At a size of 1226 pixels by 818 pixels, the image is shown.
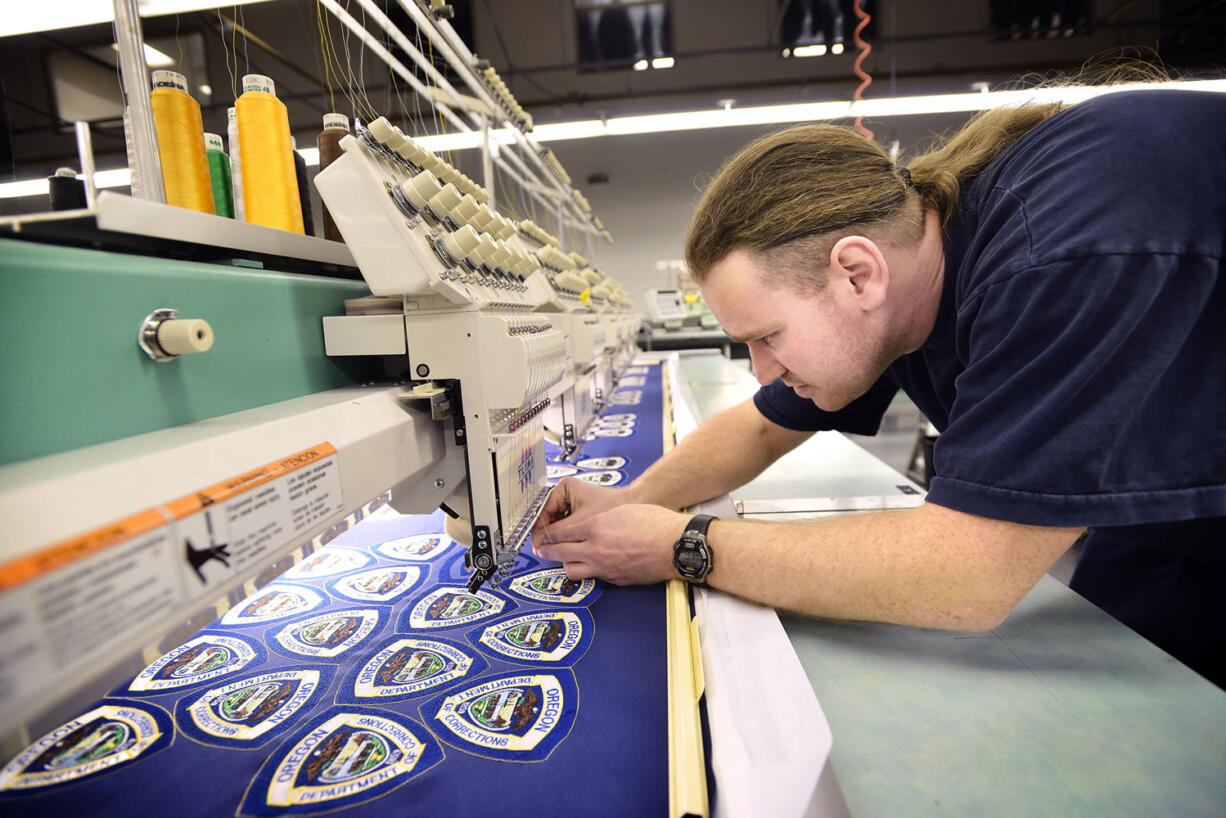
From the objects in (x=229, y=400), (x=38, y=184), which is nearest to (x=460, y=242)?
(x=229, y=400)

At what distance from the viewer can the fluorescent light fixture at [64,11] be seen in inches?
61.6

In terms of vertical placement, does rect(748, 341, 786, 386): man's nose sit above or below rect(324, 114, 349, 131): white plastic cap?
below

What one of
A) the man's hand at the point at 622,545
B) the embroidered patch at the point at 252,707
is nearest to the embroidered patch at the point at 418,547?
the man's hand at the point at 622,545

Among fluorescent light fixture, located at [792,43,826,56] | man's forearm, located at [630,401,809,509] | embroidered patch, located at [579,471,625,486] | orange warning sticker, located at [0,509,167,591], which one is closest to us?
orange warning sticker, located at [0,509,167,591]

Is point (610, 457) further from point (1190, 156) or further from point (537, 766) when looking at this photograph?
point (1190, 156)

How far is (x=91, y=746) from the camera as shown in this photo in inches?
26.4

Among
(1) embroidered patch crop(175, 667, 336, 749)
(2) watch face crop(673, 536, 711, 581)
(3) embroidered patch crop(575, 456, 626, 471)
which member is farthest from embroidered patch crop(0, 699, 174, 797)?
(3) embroidered patch crop(575, 456, 626, 471)

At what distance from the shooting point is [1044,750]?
24.4 inches

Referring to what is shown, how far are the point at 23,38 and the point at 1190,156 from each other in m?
8.97

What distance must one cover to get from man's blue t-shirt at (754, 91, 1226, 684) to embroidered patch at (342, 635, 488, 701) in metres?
0.67

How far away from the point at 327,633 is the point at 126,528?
580 mm

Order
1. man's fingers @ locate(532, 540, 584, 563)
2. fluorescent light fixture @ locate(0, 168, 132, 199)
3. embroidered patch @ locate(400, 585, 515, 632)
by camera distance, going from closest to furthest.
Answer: embroidered patch @ locate(400, 585, 515, 632)
man's fingers @ locate(532, 540, 584, 563)
fluorescent light fixture @ locate(0, 168, 132, 199)

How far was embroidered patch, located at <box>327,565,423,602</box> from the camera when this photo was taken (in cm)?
101

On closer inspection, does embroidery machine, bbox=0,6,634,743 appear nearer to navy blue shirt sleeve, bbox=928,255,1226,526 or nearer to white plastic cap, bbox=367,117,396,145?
white plastic cap, bbox=367,117,396,145
